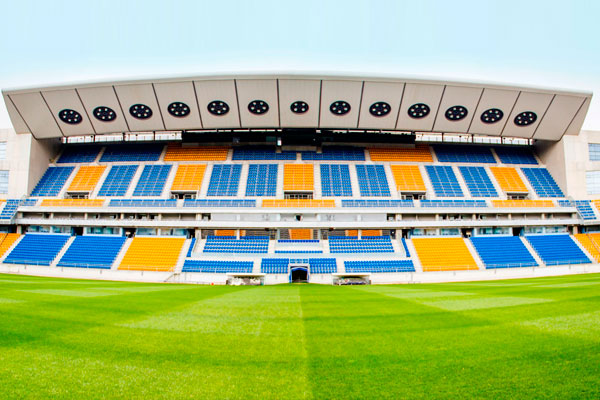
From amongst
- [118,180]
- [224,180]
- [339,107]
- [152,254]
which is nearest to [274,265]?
A: [152,254]

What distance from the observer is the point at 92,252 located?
33.8 m

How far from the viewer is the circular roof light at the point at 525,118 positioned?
39662 mm

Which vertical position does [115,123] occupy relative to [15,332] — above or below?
above

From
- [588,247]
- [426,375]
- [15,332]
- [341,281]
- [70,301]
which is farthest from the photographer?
[588,247]

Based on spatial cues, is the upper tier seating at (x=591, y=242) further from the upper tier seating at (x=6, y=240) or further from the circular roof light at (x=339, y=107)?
the upper tier seating at (x=6, y=240)

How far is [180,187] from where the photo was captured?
1583 inches

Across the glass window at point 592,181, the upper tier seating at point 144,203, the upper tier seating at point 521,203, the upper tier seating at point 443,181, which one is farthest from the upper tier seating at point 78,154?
the glass window at point 592,181

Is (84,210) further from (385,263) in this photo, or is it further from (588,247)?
(588,247)

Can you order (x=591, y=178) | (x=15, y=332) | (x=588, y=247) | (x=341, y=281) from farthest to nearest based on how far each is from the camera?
(x=591, y=178) < (x=588, y=247) < (x=341, y=281) < (x=15, y=332)

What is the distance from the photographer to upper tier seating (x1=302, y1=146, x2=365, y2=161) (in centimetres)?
4444

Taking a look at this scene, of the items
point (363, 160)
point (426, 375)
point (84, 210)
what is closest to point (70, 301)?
point (426, 375)

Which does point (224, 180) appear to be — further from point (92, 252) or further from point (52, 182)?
point (52, 182)

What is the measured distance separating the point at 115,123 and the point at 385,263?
3316 centimetres

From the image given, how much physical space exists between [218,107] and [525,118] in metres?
34.4
